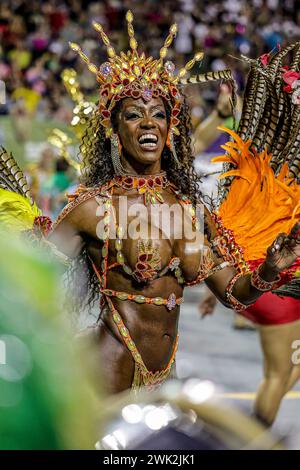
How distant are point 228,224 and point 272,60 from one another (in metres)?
0.75

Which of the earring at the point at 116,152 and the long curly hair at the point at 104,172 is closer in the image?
the earring at the point at 116,152

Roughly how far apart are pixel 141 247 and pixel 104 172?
40 cm

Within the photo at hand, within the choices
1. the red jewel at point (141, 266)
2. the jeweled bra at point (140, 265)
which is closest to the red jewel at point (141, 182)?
the jeweled bra at point (140, 265)

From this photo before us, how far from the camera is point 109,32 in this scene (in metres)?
13.8

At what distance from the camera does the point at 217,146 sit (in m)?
7.23

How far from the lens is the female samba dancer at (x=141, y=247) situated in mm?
3016

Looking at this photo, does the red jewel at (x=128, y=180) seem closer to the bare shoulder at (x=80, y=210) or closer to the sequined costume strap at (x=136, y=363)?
the bare shoulder at (x=80, y=210)

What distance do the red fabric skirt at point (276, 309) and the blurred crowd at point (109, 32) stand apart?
7.70 m

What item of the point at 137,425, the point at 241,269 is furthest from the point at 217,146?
the point at 137,425

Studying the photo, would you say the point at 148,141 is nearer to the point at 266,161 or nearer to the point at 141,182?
the point at 141,182

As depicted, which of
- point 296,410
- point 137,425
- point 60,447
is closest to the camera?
point 60,447

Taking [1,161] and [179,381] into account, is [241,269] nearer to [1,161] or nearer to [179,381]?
[179,381]

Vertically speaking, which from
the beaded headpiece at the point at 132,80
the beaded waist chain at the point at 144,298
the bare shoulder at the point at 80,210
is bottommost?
the beaded waist chain at the point at 144,298

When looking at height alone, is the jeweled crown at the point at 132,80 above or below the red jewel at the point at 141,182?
above
